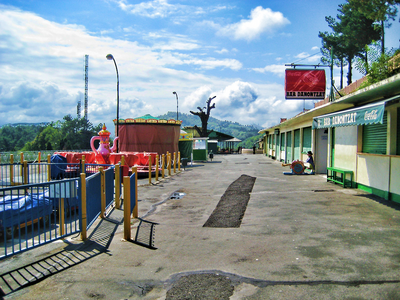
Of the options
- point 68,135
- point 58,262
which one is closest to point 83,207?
point 58,262

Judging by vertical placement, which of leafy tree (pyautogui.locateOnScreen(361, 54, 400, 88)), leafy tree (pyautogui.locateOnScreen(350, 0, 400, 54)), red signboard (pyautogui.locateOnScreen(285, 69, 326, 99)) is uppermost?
leafy tree (pyautogui.locateOnScreen(350, 0, 400, 54))

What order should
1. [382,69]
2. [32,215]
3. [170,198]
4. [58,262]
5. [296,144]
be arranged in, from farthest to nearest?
[296,144] → [170,198] → [382,69] → [32,215] → [58,262]

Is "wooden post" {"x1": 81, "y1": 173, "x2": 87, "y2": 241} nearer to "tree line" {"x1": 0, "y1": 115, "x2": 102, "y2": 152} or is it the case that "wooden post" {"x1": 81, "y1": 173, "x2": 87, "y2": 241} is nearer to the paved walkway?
the paved walkway

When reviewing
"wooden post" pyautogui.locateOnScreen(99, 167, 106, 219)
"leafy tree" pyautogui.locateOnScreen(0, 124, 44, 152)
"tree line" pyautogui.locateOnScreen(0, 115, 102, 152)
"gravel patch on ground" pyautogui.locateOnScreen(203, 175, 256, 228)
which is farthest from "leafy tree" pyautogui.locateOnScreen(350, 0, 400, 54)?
"leafy tree" pyautogui.locateOnScreen(0, 124, 44, 152)

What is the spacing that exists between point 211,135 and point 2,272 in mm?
59490

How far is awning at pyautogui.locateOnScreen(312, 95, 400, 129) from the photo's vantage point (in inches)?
306

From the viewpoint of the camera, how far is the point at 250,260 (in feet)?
16.5

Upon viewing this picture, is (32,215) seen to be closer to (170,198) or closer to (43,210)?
(43,210)

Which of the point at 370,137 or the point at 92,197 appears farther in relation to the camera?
the point at 370,137

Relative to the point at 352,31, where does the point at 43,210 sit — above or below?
below

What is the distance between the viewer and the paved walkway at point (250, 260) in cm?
402

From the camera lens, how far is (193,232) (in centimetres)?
680

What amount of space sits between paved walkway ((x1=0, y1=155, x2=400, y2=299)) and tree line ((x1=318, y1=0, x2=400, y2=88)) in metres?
5.49

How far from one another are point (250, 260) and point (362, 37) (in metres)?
32.5
